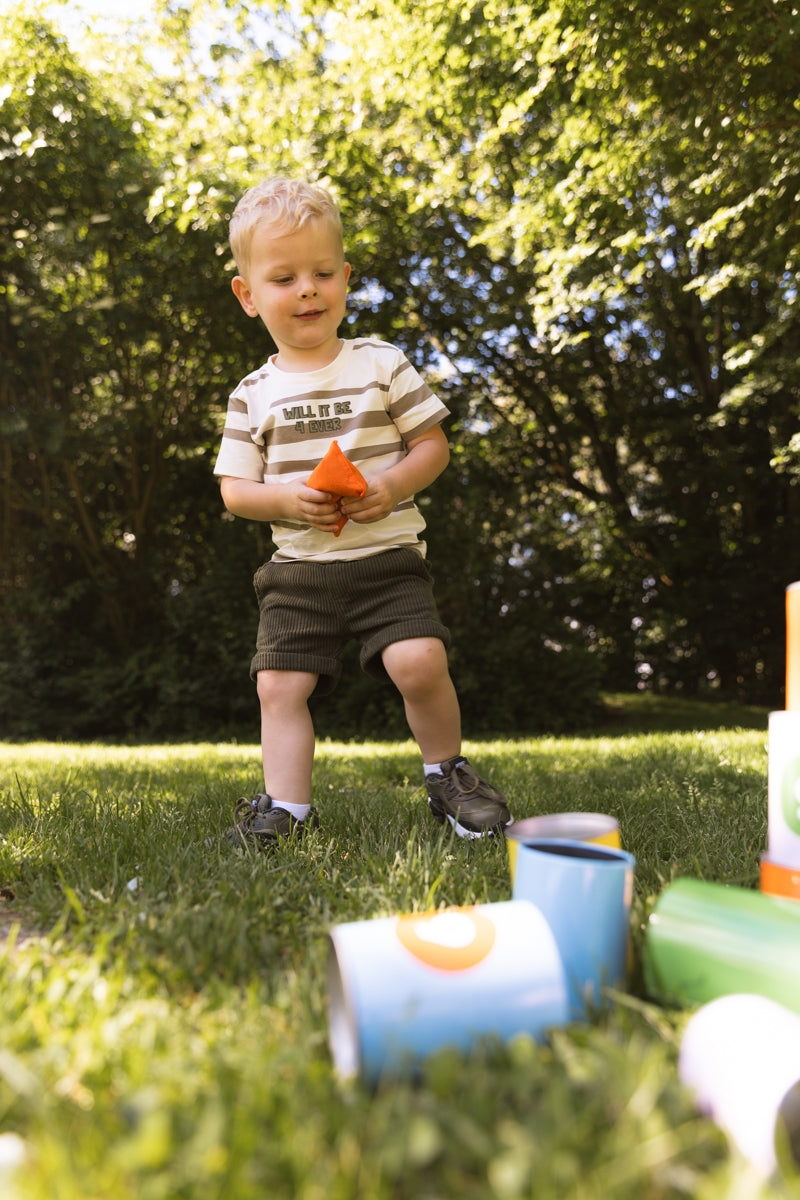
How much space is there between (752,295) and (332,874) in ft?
33.1

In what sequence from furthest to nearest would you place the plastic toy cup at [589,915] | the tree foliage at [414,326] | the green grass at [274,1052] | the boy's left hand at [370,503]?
the tree foliage at [414,326]
the boy's left hand at [370,503]
the plastic toy cup at [589,915]
the green grass at [274,1052]

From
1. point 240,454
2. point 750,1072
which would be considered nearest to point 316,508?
point 240,454

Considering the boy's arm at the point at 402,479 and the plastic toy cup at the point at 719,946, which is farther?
the boy's arm at the point at 402,479

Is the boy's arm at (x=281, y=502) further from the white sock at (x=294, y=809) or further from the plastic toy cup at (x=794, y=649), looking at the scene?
the plastic toy cup at (x=794, y=649)

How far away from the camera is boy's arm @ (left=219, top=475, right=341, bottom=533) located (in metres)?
2.21

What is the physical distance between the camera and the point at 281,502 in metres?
2.31

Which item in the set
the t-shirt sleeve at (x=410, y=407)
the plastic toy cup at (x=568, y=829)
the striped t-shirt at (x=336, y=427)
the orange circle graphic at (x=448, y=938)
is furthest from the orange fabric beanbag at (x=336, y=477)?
the orange circle graphic at (x=448, y=938)

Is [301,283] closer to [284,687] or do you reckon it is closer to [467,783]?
[284,687]

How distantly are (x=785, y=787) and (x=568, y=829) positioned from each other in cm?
36

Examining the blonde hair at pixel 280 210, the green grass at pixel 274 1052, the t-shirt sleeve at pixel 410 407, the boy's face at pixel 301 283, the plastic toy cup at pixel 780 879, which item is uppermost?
the blonde hair at pixel 280 210

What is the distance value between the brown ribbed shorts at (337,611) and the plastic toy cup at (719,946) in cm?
120

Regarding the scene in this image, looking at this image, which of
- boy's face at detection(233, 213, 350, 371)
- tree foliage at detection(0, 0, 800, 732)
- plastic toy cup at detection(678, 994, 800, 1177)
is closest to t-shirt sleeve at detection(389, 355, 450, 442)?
boy's face at detection(233, 213, 350, 371)

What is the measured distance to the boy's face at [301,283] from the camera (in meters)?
2.30

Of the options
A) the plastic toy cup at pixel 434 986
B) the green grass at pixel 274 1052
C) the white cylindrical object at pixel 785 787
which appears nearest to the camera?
the green grass at pixel 274 1052
